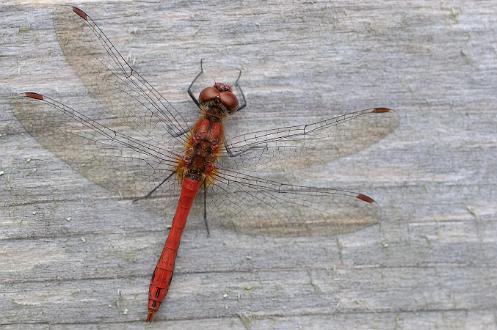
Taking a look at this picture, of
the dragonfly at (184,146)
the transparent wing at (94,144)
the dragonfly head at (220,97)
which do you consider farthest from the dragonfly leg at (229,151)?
the transparent wing at (94,144)

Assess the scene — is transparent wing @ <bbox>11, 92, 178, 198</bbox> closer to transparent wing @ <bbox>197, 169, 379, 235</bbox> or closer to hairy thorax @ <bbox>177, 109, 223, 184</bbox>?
hairy thorax @ <bbox>177, 109, 223, 184</bbox>

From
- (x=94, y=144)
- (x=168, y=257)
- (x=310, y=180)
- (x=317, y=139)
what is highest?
(x=317, y=139)

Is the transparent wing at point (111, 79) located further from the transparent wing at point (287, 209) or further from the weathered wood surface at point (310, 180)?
→ the transparent wing at point (287, 209)

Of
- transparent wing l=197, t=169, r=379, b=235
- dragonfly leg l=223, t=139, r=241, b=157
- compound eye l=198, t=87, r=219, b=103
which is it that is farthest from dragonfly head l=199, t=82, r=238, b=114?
transparent wing l=197, t=169, r=379, b=235

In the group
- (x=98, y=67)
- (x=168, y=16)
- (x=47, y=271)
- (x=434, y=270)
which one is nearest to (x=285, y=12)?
(x=168, y=16)

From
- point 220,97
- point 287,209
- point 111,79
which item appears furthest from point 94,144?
point 287,209

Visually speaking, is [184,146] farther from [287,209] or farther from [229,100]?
[287,209]

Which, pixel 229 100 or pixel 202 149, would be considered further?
pixel 202 149

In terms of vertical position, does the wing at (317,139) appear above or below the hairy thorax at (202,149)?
above
